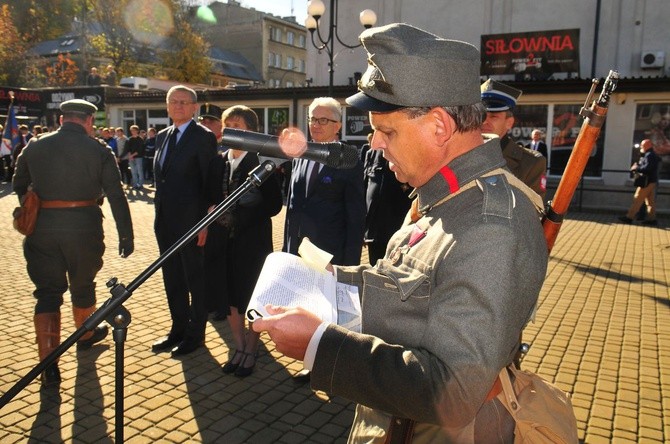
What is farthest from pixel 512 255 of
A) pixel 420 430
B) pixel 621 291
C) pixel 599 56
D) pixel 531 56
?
pixel 599 56

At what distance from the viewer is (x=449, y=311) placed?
50.5 inches

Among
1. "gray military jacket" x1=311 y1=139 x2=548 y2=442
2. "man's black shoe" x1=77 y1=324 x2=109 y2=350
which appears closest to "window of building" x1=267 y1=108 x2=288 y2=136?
"man's black shoe" x1=77 y1=324 x2=109 y2=350

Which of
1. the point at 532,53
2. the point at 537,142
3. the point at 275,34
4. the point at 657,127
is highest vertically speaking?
the point at 275,34

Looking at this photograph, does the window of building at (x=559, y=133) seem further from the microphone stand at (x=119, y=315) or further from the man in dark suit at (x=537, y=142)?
the microphone stand at (x=119, y=315)

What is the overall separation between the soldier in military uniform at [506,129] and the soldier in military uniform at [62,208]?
312 centimetres

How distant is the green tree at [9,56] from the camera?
132ft

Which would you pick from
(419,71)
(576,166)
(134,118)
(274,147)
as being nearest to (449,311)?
(419,71)

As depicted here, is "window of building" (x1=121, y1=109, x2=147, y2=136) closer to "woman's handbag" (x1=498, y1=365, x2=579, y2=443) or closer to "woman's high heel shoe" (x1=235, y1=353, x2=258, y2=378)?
"woman's high heel shoe" (x1=235, y1=353, x2=258, y2=378)

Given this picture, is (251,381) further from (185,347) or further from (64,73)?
(64,73)

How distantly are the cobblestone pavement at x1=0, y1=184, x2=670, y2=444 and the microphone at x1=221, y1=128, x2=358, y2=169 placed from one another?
7.15ft

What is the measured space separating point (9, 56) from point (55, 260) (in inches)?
1742

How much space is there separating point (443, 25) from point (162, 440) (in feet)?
72.1

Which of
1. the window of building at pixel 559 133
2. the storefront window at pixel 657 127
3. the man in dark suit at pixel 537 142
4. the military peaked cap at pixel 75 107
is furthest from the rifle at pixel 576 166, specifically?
the storefront window at pixel 657 127

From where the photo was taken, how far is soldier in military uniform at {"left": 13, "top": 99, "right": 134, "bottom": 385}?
4.29 m
